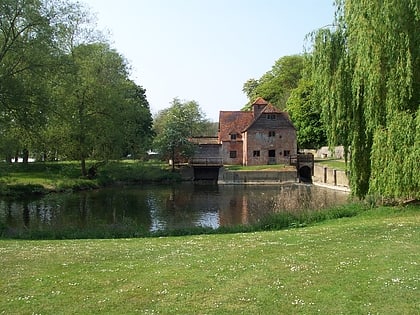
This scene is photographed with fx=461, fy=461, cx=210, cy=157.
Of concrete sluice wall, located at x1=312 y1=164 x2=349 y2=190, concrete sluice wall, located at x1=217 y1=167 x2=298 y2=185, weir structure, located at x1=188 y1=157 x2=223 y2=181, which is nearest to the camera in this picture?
concrete sluice wall, located at x1=312 y1=164 x2=349 y2=190

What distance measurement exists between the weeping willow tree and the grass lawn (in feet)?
15.5

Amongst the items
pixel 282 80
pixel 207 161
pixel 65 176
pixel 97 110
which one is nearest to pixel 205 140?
pixel 207 161

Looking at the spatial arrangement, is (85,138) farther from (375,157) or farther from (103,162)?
(375,157)

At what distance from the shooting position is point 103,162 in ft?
153

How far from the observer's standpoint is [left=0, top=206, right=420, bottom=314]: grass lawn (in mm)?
6457

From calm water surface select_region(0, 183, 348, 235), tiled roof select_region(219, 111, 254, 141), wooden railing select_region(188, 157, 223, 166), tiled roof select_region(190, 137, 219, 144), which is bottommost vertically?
calm water surface select_region(0, 183, 348, 235)

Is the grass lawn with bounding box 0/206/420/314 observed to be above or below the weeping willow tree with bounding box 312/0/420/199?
below

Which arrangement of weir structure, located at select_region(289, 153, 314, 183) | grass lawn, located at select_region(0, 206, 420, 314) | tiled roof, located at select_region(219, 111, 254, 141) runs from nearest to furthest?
grass lawn, located at select_region(0, 206, 420, 314), weir structure, located at select_region(289, 153, 314, 183), tiled roof, located at select_region(219, 111, 254, 141)

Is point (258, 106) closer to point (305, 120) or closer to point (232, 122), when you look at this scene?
point (232, 122)

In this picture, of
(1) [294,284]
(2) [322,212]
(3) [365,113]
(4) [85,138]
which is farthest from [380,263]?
(4) [85,138]

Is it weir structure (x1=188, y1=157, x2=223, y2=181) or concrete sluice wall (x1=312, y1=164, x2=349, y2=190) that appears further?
weir structure (x1=188, y1=157, x2=223, y2=181)

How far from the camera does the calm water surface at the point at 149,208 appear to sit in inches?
925

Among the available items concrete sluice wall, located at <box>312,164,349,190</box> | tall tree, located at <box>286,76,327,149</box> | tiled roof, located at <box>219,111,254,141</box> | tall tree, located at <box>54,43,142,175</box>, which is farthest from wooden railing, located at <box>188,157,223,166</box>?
tall tree, located at <box>54,43,142,175</box>

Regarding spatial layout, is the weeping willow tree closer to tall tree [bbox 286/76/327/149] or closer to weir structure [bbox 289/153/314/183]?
weir structure [bbox 289/153/314/183]
